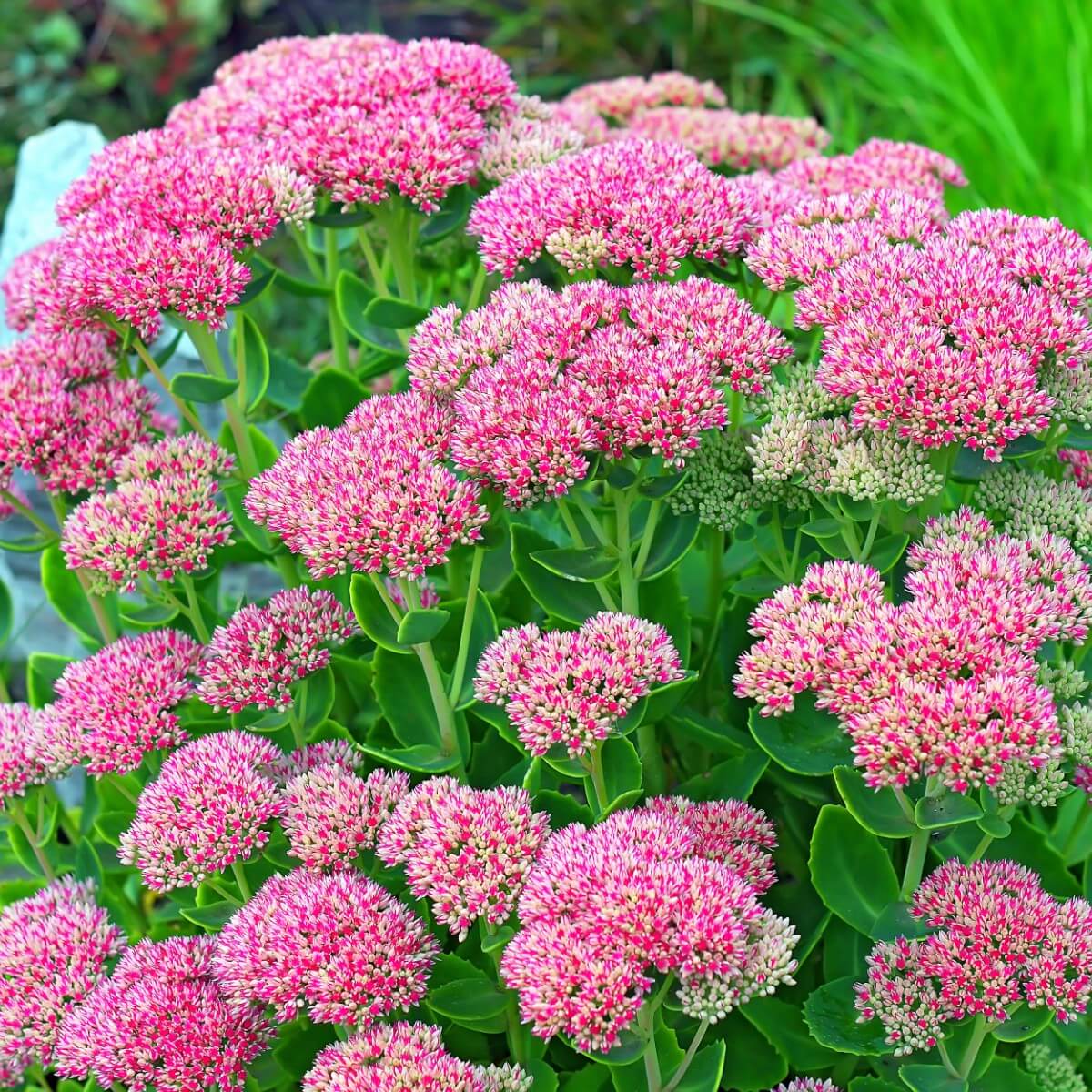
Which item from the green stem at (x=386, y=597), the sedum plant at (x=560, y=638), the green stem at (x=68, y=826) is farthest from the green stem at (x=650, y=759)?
the green stem at (x=68, y=826)

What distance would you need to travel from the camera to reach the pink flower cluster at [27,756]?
192 cm

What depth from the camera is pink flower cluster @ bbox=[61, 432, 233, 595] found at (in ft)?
6.29

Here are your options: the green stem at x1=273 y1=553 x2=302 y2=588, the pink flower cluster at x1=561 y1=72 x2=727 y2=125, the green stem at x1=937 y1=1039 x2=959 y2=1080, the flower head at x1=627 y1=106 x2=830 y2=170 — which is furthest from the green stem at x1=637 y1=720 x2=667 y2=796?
the pink flower cluster at x1=561 y1=72 x2=727 y2=125

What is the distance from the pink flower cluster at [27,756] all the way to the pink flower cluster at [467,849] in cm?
61

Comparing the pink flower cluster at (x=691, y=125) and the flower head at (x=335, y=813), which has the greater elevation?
the pink flower cluster at (x=691, y=125)

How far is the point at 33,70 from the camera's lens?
560 centimetres

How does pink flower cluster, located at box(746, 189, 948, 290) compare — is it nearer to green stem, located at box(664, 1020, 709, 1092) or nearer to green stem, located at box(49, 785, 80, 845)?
green stem, located at box(664, 1020, 709, 1092)

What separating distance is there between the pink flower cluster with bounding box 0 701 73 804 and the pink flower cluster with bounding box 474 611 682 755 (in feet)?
2.27

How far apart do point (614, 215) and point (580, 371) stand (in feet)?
1.04

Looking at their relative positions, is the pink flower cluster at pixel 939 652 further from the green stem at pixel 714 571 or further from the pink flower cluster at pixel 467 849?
the green stem at pixel 714 571

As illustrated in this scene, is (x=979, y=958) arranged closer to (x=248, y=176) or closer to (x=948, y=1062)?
(x=948, y=1062)

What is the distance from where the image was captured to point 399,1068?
1.46 m

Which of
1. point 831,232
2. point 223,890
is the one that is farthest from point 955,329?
point 223,890

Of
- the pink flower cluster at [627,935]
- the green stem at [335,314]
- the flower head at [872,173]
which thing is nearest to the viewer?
the pink flower cluster at [627,935]
